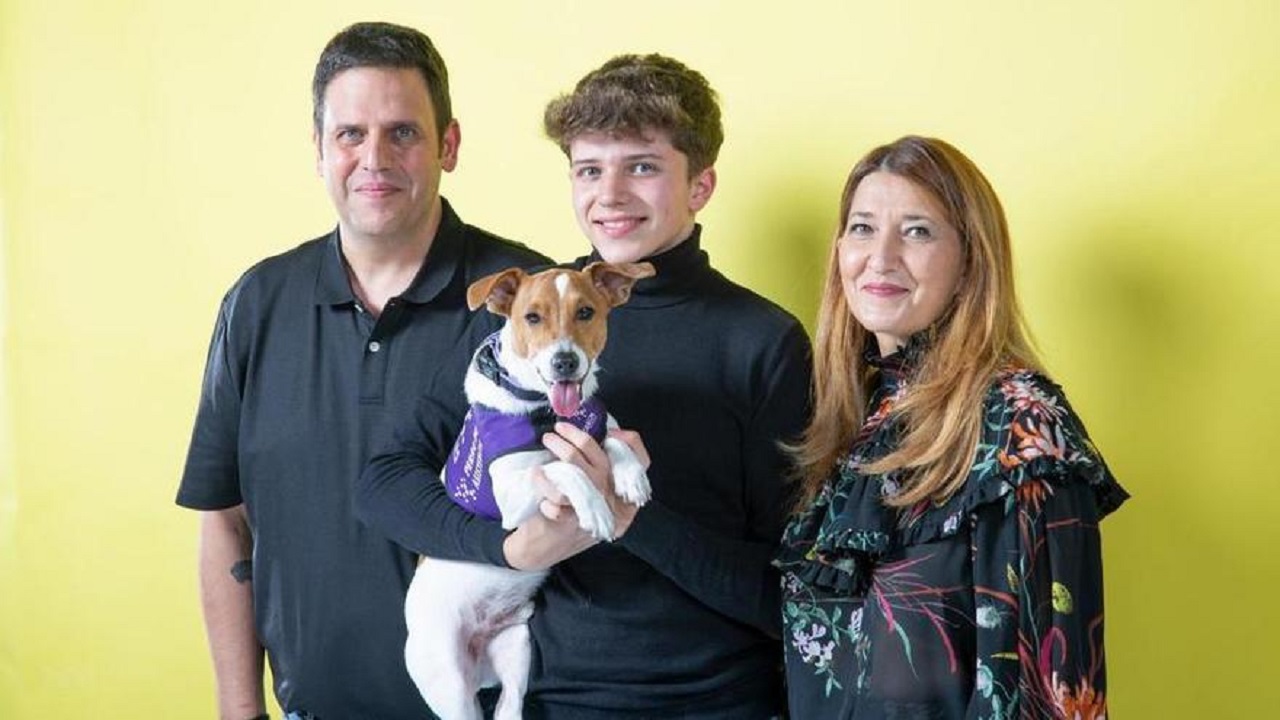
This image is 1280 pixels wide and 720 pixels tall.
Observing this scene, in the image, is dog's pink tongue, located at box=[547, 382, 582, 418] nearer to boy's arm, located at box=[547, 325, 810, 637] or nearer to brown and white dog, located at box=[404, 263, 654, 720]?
brown and white dog, located at box=[404, 263, 654, 720]

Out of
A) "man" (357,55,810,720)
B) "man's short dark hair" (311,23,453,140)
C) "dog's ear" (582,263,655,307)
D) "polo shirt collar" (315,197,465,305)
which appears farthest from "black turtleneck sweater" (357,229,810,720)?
"man's short dark hair" (311,23,453,140)

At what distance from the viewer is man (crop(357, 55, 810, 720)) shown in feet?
7.06

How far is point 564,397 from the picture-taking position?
1968 mm

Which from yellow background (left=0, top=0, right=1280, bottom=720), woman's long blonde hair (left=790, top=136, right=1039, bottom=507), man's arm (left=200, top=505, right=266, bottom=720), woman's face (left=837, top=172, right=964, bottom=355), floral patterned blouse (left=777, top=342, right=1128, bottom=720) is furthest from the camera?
man's arm (left=200, top=505, right=266, bottom=720)

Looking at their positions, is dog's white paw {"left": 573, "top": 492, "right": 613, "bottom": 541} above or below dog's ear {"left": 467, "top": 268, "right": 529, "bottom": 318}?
below

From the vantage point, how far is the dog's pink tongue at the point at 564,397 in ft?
6.45

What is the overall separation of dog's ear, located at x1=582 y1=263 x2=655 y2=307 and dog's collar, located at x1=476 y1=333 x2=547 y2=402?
0.17m

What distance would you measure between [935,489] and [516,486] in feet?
1.75

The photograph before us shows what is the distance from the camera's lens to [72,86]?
11.2ft

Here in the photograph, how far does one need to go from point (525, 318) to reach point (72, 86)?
186 cm

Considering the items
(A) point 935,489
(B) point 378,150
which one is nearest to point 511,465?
(A) point 935,489

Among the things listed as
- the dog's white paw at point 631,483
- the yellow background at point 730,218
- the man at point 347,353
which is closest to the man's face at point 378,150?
the man at point 347,353

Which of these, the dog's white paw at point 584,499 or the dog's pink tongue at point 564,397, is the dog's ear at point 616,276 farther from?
the dog's white paw at point 584,499

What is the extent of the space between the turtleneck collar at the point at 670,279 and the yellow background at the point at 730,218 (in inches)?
14.9
